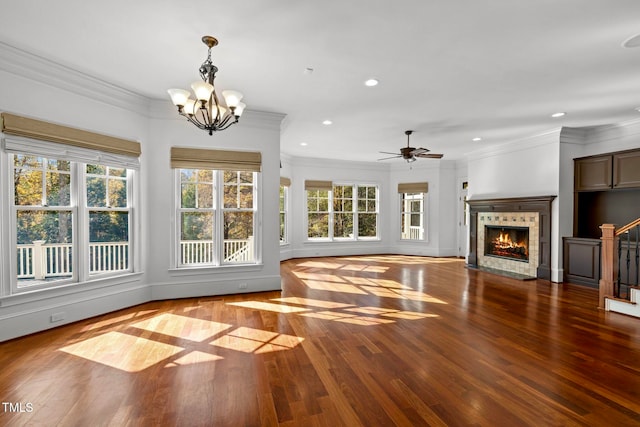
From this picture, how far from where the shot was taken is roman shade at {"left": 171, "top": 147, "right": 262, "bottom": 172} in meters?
4.63

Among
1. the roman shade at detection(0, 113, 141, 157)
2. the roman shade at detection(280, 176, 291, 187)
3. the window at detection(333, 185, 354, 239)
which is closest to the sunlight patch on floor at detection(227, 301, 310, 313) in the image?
the roman shade at detection(0, 113, 141, 157)

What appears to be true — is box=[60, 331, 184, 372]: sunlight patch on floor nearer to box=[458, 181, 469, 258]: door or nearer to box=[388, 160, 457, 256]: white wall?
box=[388, 160, 457, 256]: white wall

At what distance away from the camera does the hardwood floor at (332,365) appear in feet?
6.70

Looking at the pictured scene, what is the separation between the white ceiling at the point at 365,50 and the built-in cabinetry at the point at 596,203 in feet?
2.88

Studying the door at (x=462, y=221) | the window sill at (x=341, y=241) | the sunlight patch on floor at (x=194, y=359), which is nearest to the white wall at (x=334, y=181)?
the window sill at (x=341, y=241)

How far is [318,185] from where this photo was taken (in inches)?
360

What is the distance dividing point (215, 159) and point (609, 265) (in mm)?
5877

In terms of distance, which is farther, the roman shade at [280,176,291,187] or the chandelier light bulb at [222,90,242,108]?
the roman shade at [280,176,291,187]

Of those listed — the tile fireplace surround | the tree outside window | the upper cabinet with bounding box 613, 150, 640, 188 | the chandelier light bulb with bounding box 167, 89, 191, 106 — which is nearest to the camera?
the chandelier light bulb with bounding box 167, 89, 191, 106

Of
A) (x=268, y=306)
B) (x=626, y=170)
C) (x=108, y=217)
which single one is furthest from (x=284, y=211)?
(x=626, y=170)

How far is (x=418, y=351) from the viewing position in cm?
295

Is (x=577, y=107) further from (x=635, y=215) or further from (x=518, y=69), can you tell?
(x=635, y=215)

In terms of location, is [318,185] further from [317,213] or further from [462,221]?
[462,221]
